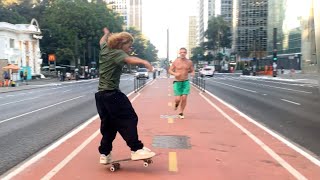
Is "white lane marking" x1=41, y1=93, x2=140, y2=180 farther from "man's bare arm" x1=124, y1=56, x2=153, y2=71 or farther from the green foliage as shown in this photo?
the green foliage

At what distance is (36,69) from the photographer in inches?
2749

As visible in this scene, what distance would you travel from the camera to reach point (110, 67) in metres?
6.65

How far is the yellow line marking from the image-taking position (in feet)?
22.5

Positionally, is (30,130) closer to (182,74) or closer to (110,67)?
(182,74)

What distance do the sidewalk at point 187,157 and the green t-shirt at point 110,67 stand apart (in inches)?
50.7

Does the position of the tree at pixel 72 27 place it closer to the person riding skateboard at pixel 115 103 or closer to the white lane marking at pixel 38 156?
the white lane marking at pixel 38 156

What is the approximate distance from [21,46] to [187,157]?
59237 millimetres

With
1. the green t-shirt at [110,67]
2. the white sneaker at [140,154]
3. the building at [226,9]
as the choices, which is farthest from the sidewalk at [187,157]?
the building at [226,9]

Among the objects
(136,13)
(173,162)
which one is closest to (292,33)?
(136,13)

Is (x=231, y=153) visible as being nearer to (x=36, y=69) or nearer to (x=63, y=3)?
(x=36, y=69)

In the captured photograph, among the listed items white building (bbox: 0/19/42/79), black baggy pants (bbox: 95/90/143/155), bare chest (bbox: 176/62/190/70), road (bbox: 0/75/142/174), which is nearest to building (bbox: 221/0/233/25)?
white building (bbox: 0/19/42/79)

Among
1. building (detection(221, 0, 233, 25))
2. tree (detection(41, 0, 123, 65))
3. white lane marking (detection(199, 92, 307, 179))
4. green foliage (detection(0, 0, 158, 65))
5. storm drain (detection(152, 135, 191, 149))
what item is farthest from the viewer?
building (detection(221, 0, 233, 25))

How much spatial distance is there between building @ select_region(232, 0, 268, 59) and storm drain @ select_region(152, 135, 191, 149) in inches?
4538

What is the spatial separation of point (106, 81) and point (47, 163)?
177cm
